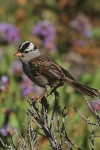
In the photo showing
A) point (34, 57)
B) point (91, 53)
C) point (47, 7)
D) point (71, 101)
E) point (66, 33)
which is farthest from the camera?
point (47, 7)

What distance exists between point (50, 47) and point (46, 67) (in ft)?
13.5

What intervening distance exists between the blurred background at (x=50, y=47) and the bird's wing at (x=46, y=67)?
946 mm

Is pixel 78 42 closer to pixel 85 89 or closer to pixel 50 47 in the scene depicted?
pixel 50 47

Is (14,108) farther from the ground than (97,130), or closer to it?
farther from the ground

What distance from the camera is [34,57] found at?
14.5 feet

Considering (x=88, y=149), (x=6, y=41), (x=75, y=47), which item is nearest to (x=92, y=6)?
(x=75, y=47)

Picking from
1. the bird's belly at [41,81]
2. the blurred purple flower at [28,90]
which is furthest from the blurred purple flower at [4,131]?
the bird's belly at [41,81]

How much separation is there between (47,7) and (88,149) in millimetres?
7177

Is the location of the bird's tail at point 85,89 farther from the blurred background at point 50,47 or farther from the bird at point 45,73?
the blurred background at point 50,47

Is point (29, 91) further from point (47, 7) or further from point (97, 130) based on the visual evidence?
point (47, 7)

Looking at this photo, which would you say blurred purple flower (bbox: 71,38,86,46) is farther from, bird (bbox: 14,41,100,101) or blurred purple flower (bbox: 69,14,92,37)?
bird (bbox: 14,41,100,101)

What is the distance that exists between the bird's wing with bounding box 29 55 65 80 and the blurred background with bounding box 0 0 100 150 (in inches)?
37.2

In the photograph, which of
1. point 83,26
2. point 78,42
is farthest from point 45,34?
point 78,42

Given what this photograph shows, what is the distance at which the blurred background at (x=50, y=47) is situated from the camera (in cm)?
630
